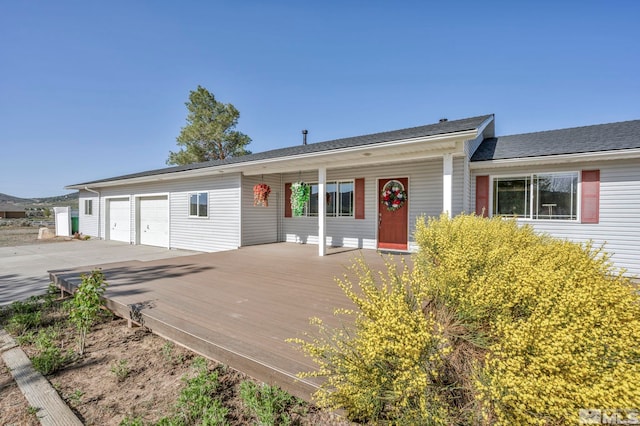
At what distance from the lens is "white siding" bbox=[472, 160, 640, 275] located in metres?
5.49

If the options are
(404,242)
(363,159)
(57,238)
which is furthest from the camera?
(57,238)

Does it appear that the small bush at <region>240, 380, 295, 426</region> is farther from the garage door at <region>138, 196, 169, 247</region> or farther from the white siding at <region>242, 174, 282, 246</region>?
the garage door at <region>138, 196, 169, 247</region>

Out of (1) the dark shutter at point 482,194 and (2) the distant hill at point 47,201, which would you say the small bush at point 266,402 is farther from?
(2) the distant hill at point 47,201

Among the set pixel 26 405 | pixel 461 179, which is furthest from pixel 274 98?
pixel 26 405

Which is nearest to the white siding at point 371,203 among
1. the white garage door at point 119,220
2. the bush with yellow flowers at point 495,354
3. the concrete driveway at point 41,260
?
the concrete driveway at point 41,260

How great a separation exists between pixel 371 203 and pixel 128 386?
672cm

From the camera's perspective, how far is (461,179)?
21.5ft

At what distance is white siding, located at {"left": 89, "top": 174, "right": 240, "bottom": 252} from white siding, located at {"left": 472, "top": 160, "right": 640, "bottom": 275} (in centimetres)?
895

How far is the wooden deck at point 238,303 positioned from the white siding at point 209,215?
98.8 inches

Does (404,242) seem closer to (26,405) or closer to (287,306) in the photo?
(287,306)

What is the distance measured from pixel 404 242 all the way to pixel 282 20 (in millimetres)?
8510

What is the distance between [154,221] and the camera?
1158 centimetres

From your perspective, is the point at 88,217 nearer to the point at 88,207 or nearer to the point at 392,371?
the point at 88,207

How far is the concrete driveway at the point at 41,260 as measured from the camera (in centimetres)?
568
